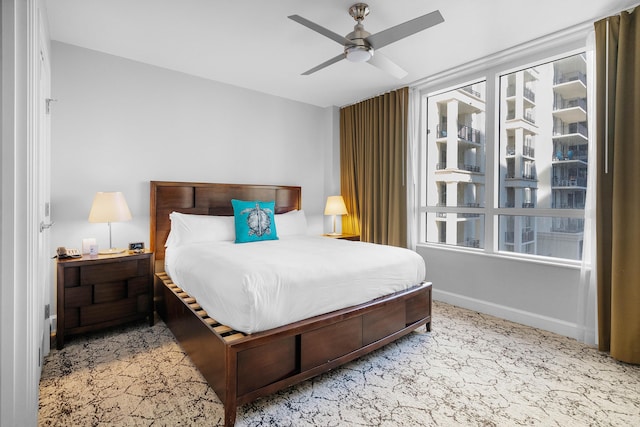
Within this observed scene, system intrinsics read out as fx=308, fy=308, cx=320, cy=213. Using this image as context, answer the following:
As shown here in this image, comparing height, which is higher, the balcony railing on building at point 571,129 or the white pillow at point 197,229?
the balcony railing on building at point 571,129

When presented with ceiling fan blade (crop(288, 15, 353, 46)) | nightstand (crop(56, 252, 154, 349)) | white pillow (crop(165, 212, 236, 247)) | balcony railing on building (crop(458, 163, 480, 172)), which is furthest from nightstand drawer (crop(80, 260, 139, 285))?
balcony railing on building (crop(458, 163, 480, 172))

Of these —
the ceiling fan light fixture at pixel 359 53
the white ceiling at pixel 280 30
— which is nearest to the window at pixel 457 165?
the white ceiling at pixel 280 30

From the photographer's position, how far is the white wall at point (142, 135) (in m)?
2.88

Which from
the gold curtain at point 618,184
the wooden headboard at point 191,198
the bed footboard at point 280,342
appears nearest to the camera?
the bed footboard at point 280,342

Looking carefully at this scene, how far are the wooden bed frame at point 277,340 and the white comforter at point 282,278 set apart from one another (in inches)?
2.5

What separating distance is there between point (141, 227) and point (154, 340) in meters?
1.24

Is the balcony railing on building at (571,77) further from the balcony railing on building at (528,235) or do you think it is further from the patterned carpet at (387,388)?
the patterned carpet at (387,388)

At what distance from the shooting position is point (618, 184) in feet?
7.66

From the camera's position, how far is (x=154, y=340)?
2629 millimetres

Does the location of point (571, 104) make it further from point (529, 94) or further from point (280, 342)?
point (280, 342)

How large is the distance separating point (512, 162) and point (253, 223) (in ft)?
9.32

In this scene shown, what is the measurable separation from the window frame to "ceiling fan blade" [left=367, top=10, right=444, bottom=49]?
5.20 ft

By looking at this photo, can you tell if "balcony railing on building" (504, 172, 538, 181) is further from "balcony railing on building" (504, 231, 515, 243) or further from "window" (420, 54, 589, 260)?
"balcony railing on building" (504, 231, 515, 243)

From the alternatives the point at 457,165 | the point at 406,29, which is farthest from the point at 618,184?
the point at 406,29
